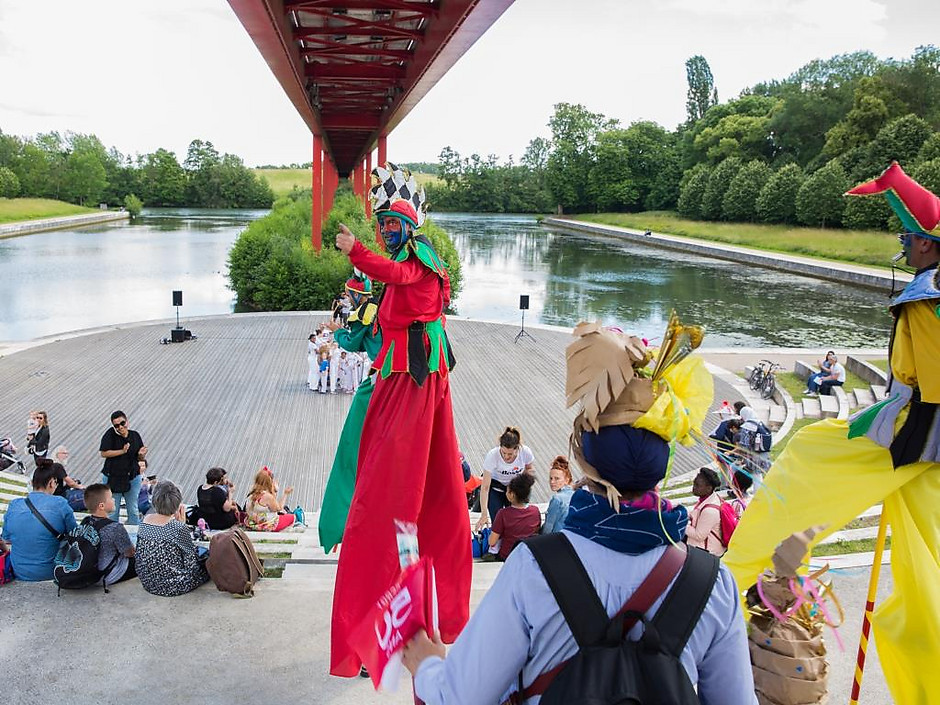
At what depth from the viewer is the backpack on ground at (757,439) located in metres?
9.59

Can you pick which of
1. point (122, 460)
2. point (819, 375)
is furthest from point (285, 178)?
point (122, 460)

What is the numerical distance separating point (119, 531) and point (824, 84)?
74507mm

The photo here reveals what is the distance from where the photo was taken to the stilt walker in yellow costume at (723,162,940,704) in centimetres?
292

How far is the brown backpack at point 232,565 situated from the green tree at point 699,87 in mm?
101837

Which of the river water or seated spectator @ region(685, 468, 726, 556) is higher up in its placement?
seated spectator @ region(685, 468, 726, 556)

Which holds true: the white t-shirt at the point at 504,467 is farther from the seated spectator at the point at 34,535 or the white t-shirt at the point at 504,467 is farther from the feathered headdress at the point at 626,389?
the feathered headdress at the point at 626,389

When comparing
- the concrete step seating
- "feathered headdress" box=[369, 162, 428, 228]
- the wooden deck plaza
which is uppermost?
"feathered headdress" box=[369, 162, 428, 228]

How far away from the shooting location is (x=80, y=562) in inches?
179

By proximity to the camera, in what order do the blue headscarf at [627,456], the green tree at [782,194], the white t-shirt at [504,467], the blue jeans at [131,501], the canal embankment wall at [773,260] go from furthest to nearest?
the green tree at [782,194] → the canal embankment wall at [773,260] → the blue jeans at [131,501] → the white t-shirt at [504,467] → the blue headscarf at [627,456]

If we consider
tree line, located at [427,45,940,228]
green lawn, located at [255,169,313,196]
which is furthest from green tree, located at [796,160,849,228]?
green lawn, located at [255,169,313,196]

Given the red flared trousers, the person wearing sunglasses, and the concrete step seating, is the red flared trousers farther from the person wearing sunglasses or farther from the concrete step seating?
the concrete step seating

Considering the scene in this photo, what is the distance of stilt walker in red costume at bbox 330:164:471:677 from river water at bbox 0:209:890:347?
745 inches

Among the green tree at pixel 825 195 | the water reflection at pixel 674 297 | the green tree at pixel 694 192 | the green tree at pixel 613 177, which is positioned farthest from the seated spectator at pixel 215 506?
the green tree at pixel 613 177

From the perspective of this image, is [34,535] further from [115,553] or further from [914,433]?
[914,433]
